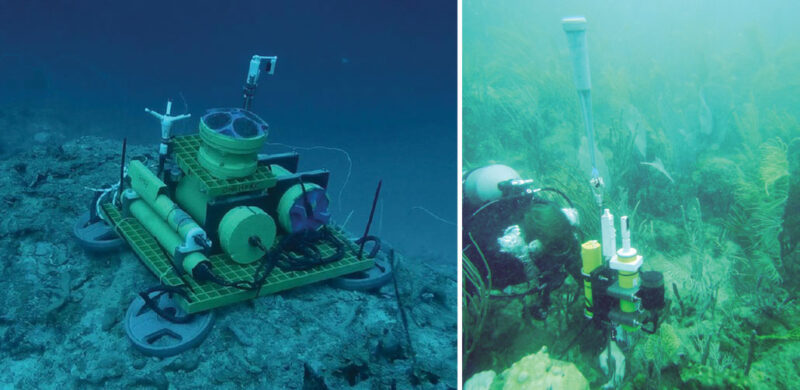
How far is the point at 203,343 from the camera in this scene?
2.80 meters

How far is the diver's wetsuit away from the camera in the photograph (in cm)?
238

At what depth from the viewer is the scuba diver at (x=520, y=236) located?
2.38m

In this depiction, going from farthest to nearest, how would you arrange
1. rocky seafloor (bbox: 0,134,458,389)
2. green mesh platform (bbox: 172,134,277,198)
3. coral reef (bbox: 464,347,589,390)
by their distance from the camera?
green mesh platform (bbox: 172,134,277,198) → rocky seafloor (bbox: 0,134,458,389) → coral reef (bbox: 464,347,589,390)

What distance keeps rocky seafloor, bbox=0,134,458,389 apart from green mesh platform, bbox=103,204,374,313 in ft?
0.33

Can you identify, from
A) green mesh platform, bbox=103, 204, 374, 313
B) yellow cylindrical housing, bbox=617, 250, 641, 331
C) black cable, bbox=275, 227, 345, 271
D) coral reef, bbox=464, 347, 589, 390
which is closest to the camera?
yellow cylindrical housing, bbox=617, 250, 641, 331

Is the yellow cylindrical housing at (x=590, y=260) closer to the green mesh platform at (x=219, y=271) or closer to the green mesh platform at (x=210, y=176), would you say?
the green mesh platform at (x=219, y=271)

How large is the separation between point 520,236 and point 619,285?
1.35 feet

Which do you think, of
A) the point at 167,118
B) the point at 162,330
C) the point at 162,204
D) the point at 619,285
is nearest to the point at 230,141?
the point at 167,118

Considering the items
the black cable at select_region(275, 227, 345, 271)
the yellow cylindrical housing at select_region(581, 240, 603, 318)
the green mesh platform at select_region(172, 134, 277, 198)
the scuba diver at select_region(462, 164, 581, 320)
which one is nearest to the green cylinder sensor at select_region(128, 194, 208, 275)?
the green mesh platform at select_region(172, 134, 277, 198)

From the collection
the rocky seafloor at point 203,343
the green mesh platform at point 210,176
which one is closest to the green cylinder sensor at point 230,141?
the green mesh platform at point 210,176

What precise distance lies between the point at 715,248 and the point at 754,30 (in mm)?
795

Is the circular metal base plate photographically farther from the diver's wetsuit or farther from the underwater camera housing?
the underwater camera housing

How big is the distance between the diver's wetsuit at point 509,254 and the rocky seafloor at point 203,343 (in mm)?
760

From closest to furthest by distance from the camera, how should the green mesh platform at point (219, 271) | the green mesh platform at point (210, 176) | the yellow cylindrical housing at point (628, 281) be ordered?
the yellow cylindrical housing at point (628, 281)
the green mesh platform at point (219, 271)
the green mesh platform at point (210, 176)
